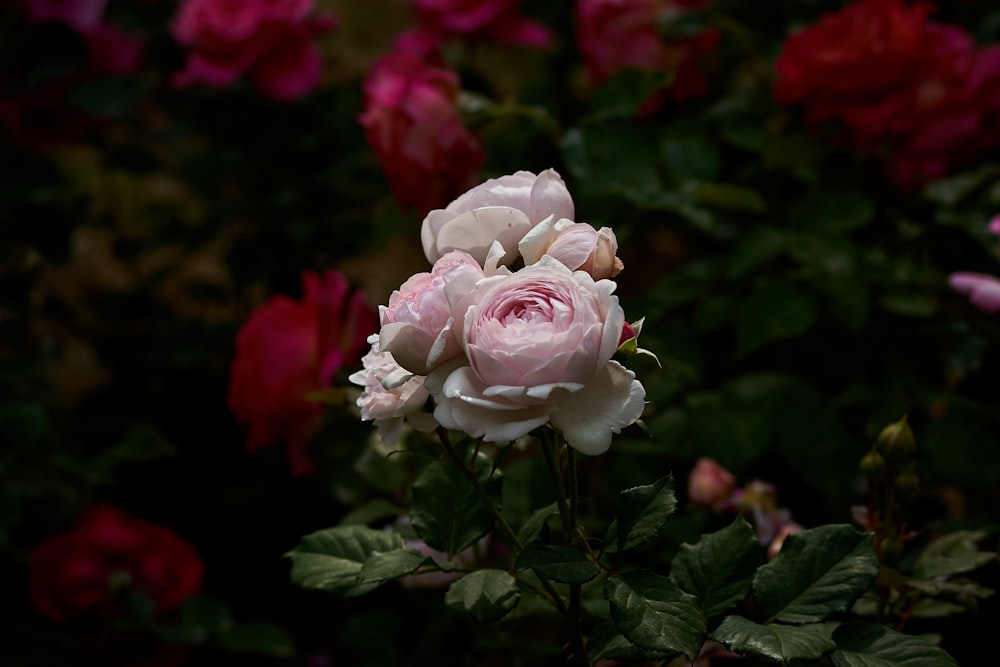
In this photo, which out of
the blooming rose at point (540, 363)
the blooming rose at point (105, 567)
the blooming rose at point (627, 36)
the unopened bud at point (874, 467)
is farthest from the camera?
the blooming rose at point (627, 36)

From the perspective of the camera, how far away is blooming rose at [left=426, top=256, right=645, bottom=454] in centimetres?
50

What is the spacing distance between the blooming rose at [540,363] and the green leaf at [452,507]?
5.3 inches

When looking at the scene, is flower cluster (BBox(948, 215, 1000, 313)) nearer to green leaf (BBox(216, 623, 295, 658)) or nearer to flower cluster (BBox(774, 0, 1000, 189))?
flower cluster (BBox(774, 0, 1000, 189))

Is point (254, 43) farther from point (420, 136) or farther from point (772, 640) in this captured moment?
point (772, 640)

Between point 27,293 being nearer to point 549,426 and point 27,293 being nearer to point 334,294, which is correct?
point 334,294

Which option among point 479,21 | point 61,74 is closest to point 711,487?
point 479,21

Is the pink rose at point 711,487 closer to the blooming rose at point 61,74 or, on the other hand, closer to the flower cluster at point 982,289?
the flower cluster at point 982,289

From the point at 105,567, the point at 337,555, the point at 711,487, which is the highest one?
the point at 337,555

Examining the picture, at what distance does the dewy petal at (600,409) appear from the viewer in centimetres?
51

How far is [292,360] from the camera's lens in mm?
995

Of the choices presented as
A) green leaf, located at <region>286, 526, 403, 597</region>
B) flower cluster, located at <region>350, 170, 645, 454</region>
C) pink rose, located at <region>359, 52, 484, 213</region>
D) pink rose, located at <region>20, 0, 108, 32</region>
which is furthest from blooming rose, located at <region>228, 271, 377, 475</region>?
pink rose, located at <region>20, 0, 108, 32</region>

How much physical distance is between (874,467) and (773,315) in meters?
0.33

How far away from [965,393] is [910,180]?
0.24 m

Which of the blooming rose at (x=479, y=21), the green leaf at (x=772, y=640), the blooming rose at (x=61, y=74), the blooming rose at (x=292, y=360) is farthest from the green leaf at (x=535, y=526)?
the blooming rose at (x=61, y=74)
